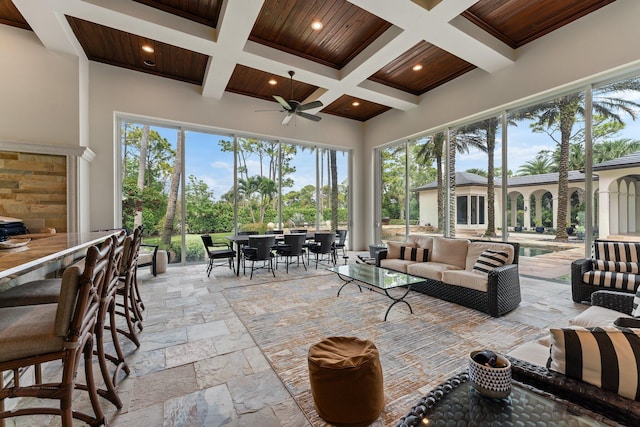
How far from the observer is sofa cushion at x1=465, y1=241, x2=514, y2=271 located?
3.73 metres

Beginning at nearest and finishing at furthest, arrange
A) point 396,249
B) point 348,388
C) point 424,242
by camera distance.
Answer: point 348,388
point 424,242
point 396,249

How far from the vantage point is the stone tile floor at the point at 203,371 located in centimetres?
175

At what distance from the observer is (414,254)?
15.5ft

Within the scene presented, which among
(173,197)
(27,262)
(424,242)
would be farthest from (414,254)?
(173,197)

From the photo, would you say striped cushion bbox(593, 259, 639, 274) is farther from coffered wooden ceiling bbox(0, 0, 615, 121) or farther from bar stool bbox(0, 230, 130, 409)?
bar stool bbox(0, 230, 130, 409)

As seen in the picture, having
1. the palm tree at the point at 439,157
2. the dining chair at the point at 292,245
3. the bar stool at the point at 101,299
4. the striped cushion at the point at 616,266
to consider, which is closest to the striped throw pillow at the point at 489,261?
the striped cushion at the point at 616,266

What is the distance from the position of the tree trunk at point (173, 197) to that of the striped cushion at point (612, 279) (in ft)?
25.0

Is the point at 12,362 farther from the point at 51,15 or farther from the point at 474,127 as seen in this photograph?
the point at 474,127

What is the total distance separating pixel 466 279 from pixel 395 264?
3.91 ft

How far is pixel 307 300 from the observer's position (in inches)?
159

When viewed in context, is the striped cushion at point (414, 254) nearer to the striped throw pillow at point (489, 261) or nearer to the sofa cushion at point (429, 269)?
the sofa cushion at point (429, 269)

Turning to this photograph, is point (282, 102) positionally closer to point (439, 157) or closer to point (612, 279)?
point (439, 157)

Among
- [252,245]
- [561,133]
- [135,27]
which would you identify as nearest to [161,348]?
[252,245]

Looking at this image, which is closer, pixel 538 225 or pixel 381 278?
pixel 381 278
